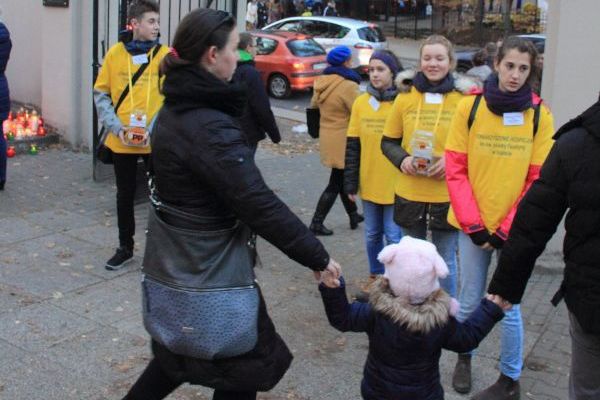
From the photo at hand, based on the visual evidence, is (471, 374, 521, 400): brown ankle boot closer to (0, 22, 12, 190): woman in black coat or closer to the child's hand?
the child's hand

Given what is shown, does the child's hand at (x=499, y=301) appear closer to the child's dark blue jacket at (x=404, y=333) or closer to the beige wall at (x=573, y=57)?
the child's dark blue jacket at (x=404, y=333)

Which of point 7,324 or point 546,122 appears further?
point 7,324

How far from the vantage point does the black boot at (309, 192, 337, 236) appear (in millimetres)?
7590

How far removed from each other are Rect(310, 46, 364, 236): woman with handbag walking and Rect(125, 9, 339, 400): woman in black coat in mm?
4150

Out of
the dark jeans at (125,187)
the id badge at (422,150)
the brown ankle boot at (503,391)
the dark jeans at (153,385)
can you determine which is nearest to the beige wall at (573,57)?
the id badge at (422,150)

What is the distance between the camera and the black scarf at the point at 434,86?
486cm

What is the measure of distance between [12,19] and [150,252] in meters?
9.50

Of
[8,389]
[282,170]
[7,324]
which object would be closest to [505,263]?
[8,389]

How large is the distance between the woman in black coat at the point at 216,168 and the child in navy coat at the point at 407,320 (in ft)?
0.79

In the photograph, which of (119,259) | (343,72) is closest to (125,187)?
(119,259)

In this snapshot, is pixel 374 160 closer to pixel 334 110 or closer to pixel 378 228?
pixel 378 228

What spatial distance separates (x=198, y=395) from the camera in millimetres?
4371

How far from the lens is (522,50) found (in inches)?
161

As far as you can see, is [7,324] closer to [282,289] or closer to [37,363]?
[37,363]
